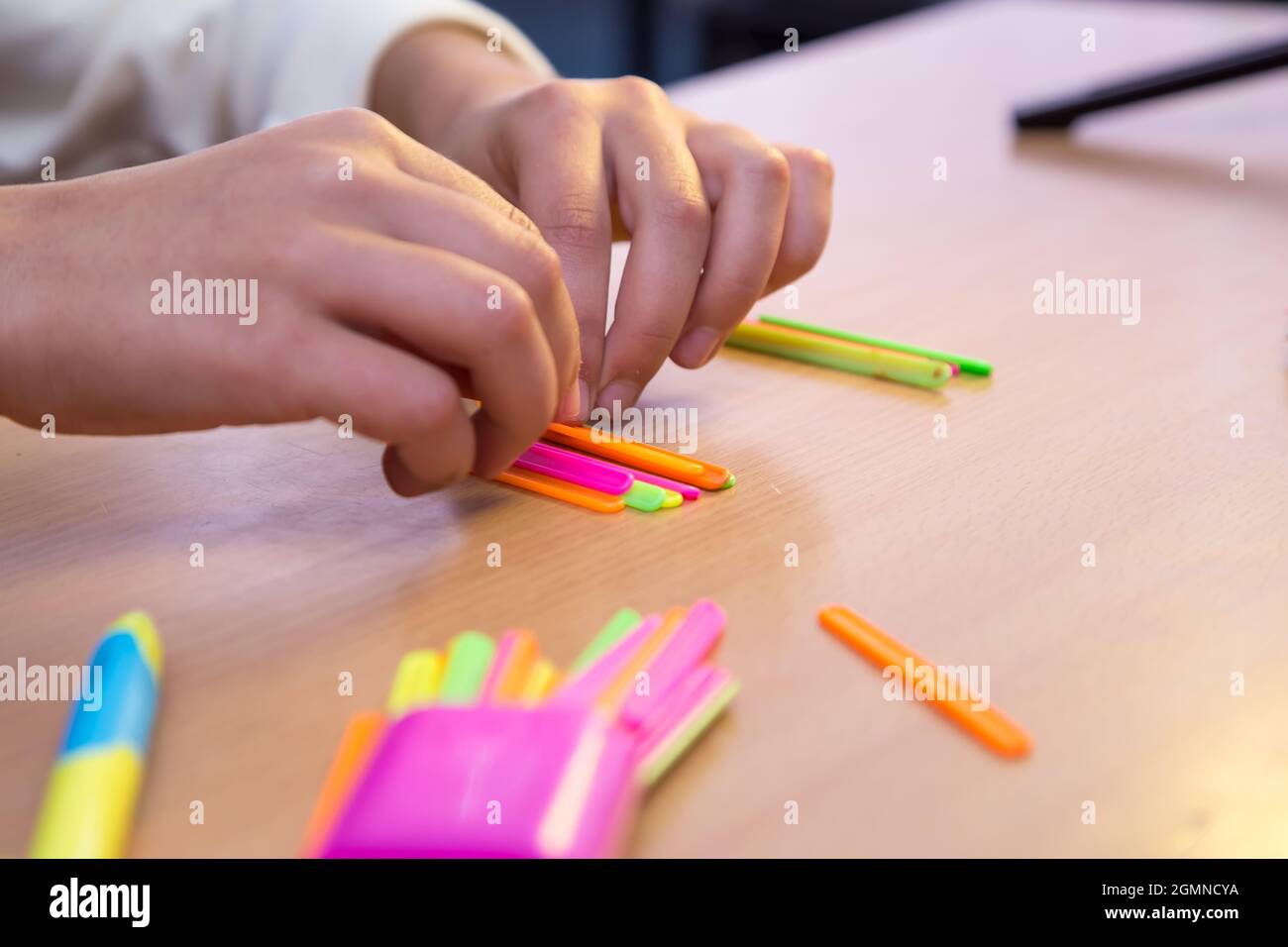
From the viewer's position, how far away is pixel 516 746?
0.36 meters

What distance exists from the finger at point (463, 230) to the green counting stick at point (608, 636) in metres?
0.13

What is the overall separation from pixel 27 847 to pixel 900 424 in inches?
17.0

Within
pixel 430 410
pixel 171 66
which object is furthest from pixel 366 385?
pixel 171 66

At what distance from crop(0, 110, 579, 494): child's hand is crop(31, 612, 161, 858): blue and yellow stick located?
0.35 feet

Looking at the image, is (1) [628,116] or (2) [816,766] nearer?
(2) [816,766]

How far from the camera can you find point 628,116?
0.69 m

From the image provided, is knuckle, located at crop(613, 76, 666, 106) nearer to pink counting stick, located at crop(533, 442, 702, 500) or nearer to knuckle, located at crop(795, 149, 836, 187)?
knuckle, located at crop(795, 149, 836, 187)

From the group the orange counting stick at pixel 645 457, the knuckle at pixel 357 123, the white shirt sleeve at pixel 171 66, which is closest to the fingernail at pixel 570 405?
the orange counting stick at pixel 645 457

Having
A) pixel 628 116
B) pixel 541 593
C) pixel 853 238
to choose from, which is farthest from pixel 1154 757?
pixel 853 238

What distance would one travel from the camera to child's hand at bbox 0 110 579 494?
0.47 m

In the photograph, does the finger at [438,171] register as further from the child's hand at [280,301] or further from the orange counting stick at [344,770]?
the orange counting stick at [344,770]

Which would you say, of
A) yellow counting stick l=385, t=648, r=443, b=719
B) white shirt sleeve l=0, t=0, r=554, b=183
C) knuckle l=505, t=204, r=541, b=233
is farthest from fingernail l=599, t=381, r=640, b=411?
white shirt sleeve l=0, t=0, r=554, b=183

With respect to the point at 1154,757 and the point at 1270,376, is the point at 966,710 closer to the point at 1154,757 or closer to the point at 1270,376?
the point at 1154,757
